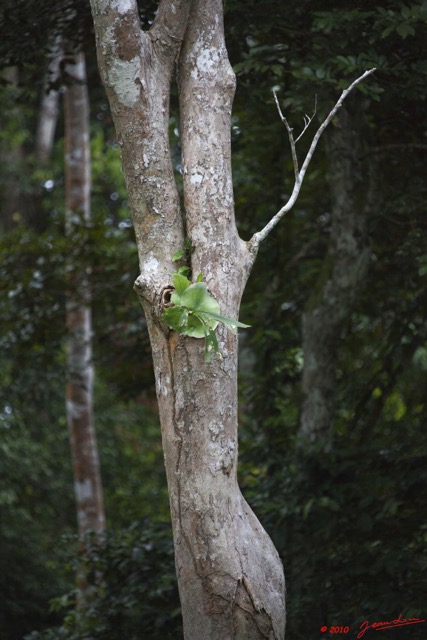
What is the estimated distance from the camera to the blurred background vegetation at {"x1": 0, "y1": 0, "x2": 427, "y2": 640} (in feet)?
11.1

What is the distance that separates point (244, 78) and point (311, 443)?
1909mm

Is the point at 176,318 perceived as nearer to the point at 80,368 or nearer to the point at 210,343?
the point at 210,343

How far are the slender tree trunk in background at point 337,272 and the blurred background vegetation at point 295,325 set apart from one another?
7cm

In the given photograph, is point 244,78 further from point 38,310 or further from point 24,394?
point 24,394

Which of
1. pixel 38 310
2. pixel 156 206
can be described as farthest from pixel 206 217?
pixel 38 310

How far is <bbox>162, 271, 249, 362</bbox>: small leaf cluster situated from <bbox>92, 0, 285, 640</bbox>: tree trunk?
2.8 inches

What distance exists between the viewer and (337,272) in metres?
4.16

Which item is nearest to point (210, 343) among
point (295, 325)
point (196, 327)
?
point (196, 327)

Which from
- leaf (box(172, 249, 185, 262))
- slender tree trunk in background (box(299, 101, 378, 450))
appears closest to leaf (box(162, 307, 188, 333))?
leaf (box(172, 249, 185, 262))

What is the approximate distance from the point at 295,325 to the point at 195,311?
296 cm

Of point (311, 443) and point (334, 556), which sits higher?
point (311, 443)

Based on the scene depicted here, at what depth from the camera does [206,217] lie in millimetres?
2338

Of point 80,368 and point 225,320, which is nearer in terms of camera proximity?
point 225,320

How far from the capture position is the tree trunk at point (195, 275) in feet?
7.32
